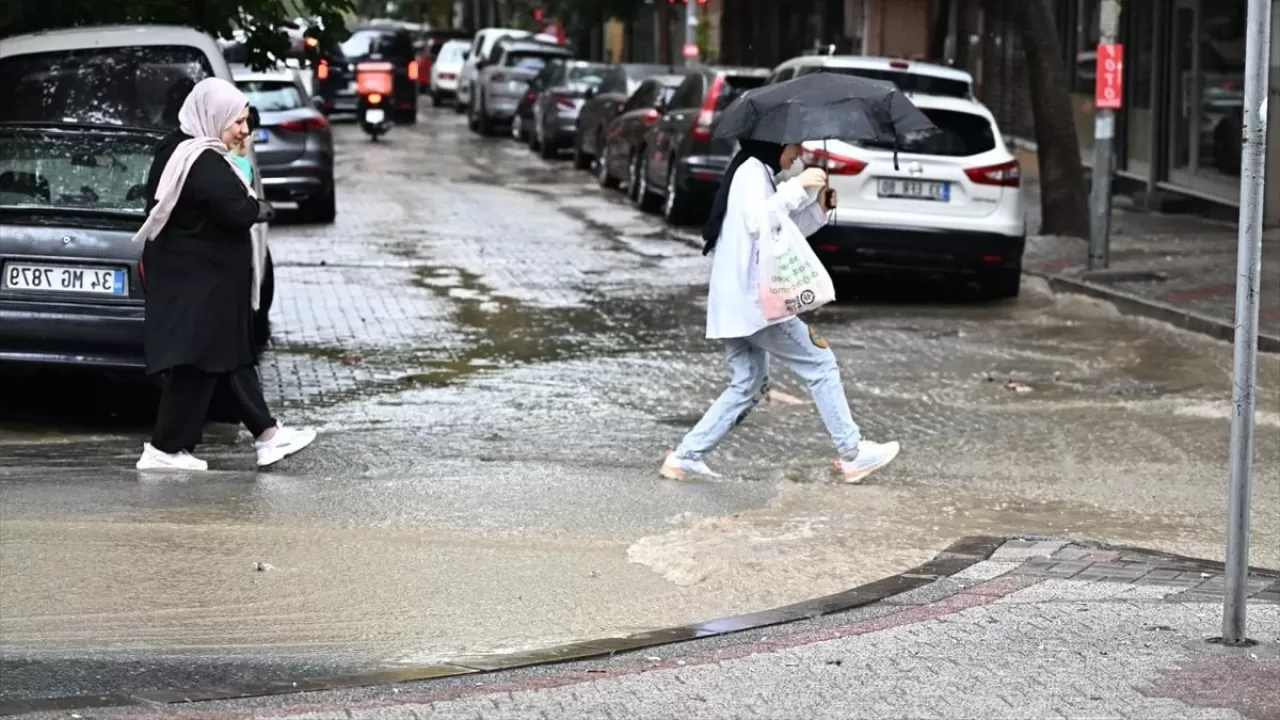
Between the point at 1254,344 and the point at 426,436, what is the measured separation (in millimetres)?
4937

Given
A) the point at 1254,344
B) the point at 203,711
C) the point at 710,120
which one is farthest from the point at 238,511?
the point at 710,120

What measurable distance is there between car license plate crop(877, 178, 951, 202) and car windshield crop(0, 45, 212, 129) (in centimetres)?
558

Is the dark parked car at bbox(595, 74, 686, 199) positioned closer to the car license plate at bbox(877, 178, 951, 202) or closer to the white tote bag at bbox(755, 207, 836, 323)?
the car license plate at bbox(877, 178, 951, 202)

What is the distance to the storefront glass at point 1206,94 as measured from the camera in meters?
21.9

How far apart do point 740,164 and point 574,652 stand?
3121 mm

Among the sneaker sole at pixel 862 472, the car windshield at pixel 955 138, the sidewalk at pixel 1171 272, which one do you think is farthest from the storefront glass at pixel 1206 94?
the sneaker sole at pixel 862 472

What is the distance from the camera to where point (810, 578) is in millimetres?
7086

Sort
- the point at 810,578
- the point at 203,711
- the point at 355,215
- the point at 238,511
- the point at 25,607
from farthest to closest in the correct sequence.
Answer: the point at 355,215 < the point at 238,511 < the point at 810,578 < the point at 25,607 < the point at 203,711

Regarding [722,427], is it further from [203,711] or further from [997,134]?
[997,134]

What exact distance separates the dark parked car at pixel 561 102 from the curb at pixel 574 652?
23.8m

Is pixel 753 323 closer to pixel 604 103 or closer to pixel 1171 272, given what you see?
pixel 1171 272

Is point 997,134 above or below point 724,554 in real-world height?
above

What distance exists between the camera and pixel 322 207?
832 inches

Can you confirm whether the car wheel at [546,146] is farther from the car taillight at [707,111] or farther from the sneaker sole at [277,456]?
the sneaker sole at [277,456]
